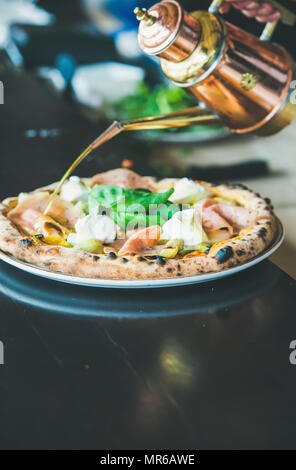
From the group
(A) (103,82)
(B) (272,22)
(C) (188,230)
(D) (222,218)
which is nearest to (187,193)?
(D) (222,218)

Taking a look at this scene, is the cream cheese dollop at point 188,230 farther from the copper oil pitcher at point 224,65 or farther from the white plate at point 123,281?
the copper oil pitcher at point 224,65

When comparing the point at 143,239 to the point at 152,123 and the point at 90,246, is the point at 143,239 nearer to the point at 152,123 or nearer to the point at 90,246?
the point at 90,246

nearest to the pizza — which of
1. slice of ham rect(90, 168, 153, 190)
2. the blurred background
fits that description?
slice of ham rect(90, 168, 153, 190)

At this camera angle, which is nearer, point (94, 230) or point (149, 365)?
point (149, 365)

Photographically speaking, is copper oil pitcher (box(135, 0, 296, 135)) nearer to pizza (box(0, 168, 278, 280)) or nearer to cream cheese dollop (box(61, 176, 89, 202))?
pizza (box(0, 168, 278, 280))

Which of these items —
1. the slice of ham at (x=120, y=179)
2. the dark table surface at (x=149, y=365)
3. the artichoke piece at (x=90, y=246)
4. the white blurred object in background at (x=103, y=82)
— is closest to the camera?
the dark table surface at (x=149, y=365)

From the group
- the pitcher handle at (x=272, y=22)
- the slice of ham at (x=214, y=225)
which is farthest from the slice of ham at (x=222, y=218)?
the pitcher handle at (x=272, y=22)
